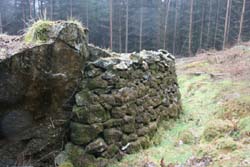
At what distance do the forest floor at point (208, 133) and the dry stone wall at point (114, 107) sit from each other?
0.30 m

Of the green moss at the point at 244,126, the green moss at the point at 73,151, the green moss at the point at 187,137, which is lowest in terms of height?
the green moss at the point at 187,137

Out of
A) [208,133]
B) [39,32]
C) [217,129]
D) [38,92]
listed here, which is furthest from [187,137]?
[39,32]

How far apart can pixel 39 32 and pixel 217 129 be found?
12.7 feet

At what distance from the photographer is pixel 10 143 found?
4.97 meters

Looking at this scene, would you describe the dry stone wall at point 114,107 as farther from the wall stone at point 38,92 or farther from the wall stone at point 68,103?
the wall stone at point 38,92

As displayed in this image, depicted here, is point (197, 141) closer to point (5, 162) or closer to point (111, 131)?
point (111, 131)

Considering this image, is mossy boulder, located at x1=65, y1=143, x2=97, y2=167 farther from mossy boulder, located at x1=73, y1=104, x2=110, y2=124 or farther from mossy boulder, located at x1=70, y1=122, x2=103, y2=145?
mossy boulder, located at x1=73, y1=104, x2=110, y2=124

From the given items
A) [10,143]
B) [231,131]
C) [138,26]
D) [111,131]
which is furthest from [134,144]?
[138,26]

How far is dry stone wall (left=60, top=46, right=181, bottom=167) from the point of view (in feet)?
17.4

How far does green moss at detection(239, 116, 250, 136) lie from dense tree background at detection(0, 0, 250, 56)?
2363 centimetres

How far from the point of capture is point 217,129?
5992mm

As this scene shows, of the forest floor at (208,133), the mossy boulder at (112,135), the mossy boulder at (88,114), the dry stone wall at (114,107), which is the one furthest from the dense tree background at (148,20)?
the mossy boulder at (88,114)

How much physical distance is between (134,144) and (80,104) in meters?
1.37

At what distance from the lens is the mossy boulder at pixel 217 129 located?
231 inches
